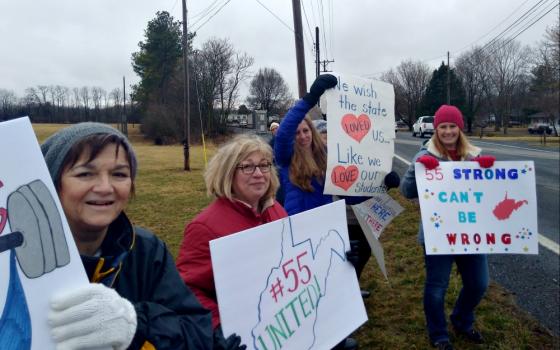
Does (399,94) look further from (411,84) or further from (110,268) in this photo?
(110,268)

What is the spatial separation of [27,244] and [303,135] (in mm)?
2379

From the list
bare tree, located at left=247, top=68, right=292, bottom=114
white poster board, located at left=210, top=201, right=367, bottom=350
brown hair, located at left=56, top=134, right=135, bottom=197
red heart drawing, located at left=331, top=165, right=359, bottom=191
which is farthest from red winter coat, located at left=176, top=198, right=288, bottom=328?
bare tree, located at left=247, top=68, right=292, bottom=114

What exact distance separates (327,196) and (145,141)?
4883 centimetres

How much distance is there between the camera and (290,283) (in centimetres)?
220

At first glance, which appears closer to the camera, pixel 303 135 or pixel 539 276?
pixel 303 135

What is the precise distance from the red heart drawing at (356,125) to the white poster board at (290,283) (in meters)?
1.00

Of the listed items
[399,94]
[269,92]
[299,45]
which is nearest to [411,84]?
[399,94]

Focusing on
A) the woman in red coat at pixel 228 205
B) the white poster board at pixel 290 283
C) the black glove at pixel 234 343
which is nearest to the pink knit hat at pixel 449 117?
the white poster board at pixel 290 283

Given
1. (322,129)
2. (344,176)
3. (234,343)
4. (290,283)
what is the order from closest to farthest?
(234,343) → (290,283) → (344,176) → (322,129)

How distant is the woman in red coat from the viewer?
78.0 inches

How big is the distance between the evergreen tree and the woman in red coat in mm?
57423

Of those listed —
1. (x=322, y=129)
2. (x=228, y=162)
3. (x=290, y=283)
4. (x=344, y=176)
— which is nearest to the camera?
(x=290, y=283)

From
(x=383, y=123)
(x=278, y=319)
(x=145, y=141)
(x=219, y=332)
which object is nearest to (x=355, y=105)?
(x=383, y=123)

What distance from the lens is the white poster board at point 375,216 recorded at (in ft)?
11.7
